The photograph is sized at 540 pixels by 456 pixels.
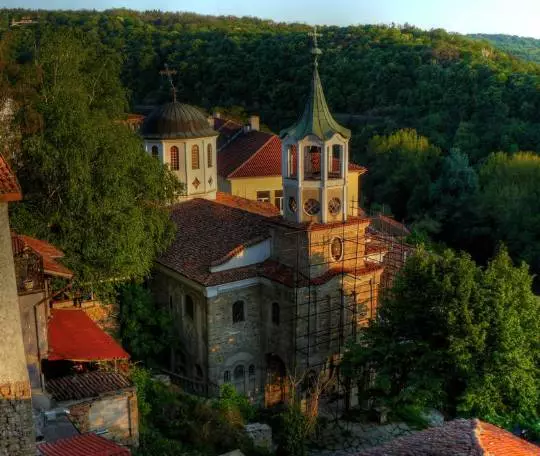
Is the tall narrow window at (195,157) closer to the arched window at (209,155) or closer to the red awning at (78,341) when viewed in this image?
the arched window at (209,155)

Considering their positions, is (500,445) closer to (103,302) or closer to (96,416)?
(96,416)

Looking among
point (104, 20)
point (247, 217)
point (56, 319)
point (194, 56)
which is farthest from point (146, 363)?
point (104, 20)

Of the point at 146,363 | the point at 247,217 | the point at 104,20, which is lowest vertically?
the point at 146,363

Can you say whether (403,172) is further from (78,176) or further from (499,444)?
(499,444)

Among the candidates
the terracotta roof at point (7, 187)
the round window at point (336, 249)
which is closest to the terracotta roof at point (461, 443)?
the terracotta roof at point (7, 187)

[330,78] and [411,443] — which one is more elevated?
[330,78]

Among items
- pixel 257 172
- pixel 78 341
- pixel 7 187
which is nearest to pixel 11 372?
pixel 7 187
